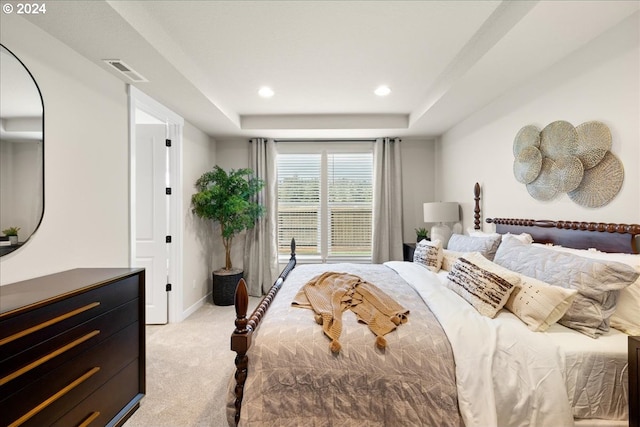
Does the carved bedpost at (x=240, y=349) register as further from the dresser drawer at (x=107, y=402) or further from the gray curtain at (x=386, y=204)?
the gray curtain at (x=386, y=204)

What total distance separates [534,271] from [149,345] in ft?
11.6

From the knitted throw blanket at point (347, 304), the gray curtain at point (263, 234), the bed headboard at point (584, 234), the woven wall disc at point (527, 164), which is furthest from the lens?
the gray curtain at point (263, 234)

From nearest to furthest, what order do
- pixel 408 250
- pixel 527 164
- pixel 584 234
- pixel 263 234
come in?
pixel 584 234 → pixel 527 164 → pixel 408 250 → pixel 263 234

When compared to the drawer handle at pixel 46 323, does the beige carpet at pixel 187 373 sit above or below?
below

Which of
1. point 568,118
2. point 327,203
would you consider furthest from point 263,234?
point 568,118

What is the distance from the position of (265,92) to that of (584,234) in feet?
10.6

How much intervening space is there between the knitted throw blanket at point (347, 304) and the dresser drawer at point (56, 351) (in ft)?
3.84

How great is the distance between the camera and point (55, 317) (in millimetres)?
1345

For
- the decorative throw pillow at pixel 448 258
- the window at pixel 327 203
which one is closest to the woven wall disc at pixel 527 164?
the decorative throw pillow at pixel 448 258

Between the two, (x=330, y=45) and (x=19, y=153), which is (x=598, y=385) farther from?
(x=19, y=153)

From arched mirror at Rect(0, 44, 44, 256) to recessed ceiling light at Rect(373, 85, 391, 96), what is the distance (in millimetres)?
2900

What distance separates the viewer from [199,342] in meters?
2.85

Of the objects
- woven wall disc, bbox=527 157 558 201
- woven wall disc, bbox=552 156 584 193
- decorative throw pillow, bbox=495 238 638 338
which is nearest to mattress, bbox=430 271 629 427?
decorative throw pillow, bbox=495 238 638 338

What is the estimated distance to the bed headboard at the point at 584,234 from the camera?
64.9 inches
